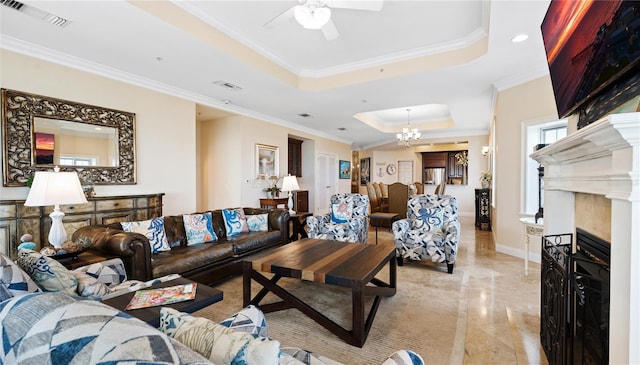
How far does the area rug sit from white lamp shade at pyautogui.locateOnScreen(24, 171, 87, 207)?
1.41m

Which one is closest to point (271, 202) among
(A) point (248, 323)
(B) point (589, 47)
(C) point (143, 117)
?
(C) point (143, 117)

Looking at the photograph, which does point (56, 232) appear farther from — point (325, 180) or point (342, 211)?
point (325, 180)

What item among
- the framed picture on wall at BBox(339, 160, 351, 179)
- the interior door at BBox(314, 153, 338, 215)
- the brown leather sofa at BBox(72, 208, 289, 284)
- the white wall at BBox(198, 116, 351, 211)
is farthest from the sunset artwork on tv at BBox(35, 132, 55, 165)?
the framed picture on wall at BBox(339, 160, 351, 179)

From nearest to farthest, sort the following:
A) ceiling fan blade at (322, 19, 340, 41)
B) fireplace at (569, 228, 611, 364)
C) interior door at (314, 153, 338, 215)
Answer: fireplace at (569, 228, 611, 364), ceiling fan blade at (322, 19, 340, 41), interior door at (314, 153, 338, 215)

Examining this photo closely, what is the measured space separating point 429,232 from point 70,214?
14.3ft

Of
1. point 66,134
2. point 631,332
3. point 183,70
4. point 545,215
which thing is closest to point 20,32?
point 66,134

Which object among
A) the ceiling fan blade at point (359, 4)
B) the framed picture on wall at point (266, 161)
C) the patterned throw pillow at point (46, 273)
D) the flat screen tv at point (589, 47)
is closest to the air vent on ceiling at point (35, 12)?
the patterned throw pillow at point (46, 273)

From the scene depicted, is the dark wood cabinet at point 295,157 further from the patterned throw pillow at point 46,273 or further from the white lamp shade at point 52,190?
the patterned throw pillow at point 46,273

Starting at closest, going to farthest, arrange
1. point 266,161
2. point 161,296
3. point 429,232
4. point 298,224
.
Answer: point 161,296 → point 429,232 → point 298,224 → point 266,161

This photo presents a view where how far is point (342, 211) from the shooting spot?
463 centimetres

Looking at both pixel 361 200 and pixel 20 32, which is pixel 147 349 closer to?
pixel 20 32

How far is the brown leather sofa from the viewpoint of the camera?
2424 mm

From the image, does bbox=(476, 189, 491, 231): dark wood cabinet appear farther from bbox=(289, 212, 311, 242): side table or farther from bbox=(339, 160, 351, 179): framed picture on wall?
bbox=(339, 160, 351, 179): framed picture on wall

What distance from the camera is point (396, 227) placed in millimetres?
3744
